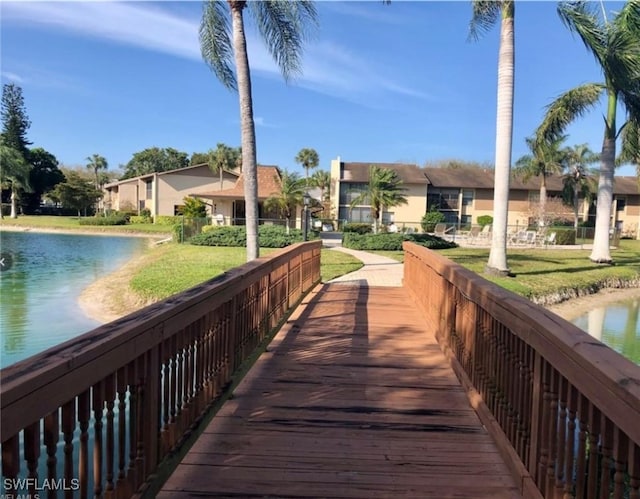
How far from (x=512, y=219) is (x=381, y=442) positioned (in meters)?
49.8

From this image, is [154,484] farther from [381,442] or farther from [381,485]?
[381,442]

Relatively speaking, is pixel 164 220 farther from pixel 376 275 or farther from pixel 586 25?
pixel 586 25

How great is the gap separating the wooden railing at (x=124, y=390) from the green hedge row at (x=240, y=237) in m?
20.9

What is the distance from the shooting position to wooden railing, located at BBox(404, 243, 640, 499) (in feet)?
5.88

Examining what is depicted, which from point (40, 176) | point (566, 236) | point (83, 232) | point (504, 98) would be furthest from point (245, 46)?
point (40, 176)

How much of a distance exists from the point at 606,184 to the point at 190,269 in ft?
52.4

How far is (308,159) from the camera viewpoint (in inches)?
2672

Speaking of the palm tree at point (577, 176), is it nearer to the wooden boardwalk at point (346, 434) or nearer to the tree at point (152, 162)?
the wooden boardwalk at point (346, 434)

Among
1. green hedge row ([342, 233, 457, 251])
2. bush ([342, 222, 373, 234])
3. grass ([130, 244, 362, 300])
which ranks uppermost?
bush ([342, 222, 373, 234])

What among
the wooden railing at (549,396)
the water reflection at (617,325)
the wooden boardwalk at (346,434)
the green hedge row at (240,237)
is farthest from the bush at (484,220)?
the wooden railing at (549,396)

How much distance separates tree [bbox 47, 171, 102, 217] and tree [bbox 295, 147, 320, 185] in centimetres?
2574

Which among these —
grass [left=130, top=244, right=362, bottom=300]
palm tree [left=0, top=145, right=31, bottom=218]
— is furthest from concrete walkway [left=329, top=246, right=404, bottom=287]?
palm tree [left=0, top=145, right=31, bottom=218]

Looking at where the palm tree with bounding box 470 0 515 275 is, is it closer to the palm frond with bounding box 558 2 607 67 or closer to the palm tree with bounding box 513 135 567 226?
the palm frond with bounding box 558 2 607 67

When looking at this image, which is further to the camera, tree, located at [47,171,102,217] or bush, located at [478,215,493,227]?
tree, located at [47,171,102,217]
